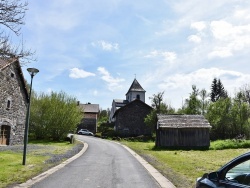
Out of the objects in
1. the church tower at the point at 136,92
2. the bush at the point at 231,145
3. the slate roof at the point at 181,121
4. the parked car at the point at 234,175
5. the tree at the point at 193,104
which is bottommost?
the bush at the point at 231,145

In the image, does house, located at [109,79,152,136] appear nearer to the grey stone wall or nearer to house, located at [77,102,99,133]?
the grey stone wall

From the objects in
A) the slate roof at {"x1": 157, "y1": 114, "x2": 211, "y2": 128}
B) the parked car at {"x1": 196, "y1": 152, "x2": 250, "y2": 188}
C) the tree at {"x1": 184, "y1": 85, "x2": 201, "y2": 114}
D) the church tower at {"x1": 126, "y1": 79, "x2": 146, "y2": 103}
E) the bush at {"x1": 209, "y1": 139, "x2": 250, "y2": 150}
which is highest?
the church tower at {"x1": 126, "y1": 79, "x2": 146, "y2": 103}

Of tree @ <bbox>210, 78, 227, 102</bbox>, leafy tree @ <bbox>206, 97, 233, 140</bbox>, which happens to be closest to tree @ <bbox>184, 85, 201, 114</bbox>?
leafy tree @ <bbox>206, 97, 233, 140</bbox>

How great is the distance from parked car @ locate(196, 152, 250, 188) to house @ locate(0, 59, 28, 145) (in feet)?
81.7

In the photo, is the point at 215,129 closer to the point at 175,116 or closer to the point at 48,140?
the point at 175,116

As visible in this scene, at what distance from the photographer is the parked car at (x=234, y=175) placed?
12.7 ft

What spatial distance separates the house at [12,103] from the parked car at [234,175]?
24.9m

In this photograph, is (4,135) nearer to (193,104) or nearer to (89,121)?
(193,104)

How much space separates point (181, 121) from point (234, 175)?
30450 millimetres

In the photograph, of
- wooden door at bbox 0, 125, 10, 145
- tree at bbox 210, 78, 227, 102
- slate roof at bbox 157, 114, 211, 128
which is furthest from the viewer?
tree at bbox 210, 78, 227, 102

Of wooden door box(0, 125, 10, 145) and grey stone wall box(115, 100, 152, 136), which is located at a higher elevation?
grey stone wall box(115, 100, 152, 136)

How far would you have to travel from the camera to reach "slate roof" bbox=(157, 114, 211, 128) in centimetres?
3322

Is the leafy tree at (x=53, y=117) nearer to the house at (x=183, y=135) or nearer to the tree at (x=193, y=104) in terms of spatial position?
the house at (x=183, y=135)

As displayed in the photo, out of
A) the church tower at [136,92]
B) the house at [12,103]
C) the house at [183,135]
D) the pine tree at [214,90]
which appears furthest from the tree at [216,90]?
the house at [12,103]
